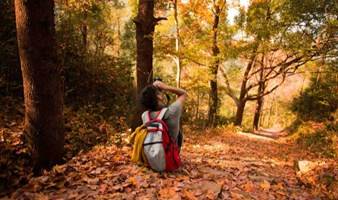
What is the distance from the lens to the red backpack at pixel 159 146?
14.3 feet

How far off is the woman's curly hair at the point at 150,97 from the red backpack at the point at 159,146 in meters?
0.21

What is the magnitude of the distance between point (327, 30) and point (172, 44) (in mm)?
7168

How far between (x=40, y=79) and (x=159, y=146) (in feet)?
6.86

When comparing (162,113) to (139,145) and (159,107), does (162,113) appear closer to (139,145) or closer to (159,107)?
(159,107)

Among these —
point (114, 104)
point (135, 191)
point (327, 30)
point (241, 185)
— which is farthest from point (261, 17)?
point (135, 191)


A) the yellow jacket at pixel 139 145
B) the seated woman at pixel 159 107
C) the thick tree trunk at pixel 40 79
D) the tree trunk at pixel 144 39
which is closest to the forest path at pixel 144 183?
the yellow jacket at pixel 139 145

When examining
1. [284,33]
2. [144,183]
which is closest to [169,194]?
[144,183]

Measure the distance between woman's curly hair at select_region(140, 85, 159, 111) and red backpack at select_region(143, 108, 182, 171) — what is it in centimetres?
21

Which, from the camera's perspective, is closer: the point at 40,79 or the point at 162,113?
the point at 40,79

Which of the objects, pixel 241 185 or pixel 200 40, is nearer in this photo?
pixel 241 185

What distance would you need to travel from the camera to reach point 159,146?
4.32m

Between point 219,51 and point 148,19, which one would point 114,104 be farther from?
point 219,51

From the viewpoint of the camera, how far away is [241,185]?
187 inches

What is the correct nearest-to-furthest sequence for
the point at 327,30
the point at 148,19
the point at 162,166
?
the point at 162,166, the point at 148,19, the point at 327,30
